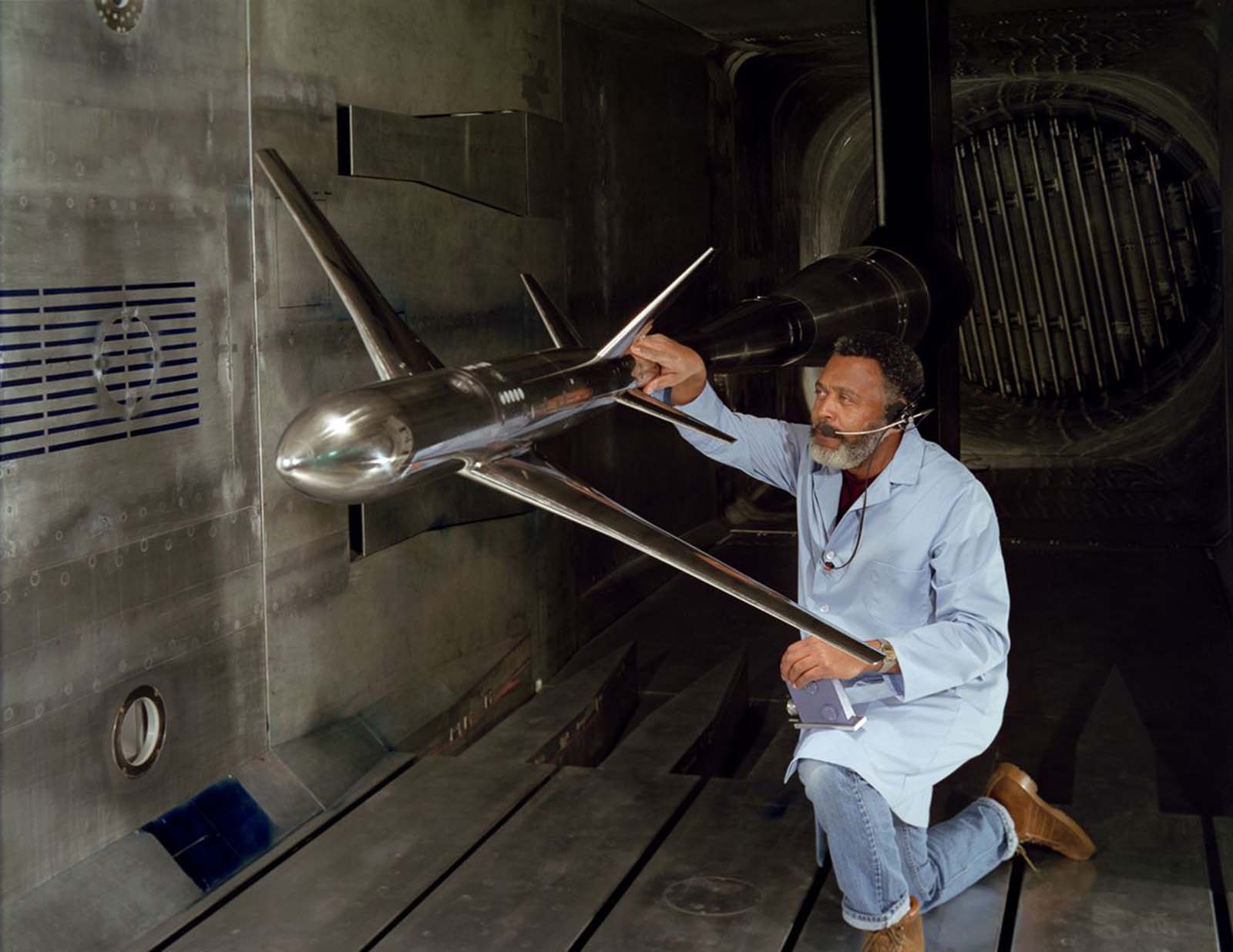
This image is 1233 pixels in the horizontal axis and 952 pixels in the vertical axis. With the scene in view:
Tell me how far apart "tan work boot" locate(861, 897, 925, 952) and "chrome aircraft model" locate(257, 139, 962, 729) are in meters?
0.41

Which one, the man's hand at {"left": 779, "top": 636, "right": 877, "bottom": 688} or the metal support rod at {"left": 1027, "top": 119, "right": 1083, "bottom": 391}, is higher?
the metal support rod at {"left": 1027, "top": 119, "right": 1083, "bottom": 391}

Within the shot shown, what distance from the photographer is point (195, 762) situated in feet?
11.6

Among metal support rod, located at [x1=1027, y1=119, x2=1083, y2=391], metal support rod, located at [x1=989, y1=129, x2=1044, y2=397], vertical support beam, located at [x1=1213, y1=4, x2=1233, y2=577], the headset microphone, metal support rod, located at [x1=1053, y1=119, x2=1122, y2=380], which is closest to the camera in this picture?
the headset microphone

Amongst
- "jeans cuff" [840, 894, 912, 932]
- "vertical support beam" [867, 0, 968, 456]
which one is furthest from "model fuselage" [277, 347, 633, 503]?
"vertical support beam" [867, 0, 968, 456]

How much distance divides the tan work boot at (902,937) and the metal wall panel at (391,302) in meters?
1.71

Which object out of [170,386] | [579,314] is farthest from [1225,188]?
[170,386]

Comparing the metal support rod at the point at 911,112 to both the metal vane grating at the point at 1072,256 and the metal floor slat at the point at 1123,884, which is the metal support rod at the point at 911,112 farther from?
the metal vane grating at the point at 1072,256

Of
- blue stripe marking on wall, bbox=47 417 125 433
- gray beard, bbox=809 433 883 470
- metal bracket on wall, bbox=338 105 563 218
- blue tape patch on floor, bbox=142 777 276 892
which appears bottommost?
blue tape patch on floor, bbox=142 777 276 892

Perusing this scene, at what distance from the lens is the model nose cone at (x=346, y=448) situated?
240cm

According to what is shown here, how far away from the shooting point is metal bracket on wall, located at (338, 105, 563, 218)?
13.4 feet

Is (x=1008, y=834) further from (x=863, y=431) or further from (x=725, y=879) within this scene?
(x=863, y=431)

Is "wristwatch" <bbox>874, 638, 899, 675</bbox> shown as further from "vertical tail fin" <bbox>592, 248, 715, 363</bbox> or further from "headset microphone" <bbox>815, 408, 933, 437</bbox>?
"vertical tail fin" <bbox>592, 248, 715, 363</bbox>

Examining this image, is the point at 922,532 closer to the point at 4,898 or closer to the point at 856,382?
the point at 856,382

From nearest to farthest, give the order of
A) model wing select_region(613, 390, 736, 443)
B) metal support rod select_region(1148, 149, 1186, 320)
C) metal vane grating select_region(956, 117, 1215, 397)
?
model wing select_region(613, 390, 736, 443) < metal support rod select_region(1148, 149, 1186, 320) < metal vane grating select_region(956, 117, 1215, 397)
